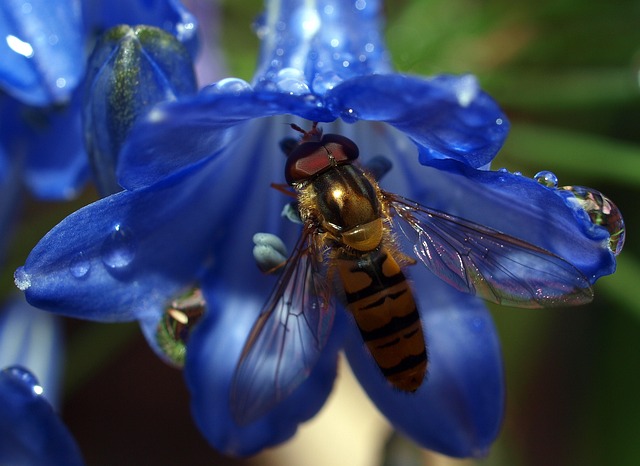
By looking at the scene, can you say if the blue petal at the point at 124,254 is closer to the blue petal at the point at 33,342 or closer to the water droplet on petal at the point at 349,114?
the water droplet on petal at the point at 349,114

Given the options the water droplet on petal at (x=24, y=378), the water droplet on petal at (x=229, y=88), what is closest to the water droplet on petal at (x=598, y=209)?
the water droplet on petal at (x=229, y=88)

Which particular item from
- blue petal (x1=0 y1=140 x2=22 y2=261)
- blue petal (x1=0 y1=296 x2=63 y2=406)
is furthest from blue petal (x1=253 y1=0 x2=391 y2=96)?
blue petal (x1=0 y1=296 x2=63 y2=406)

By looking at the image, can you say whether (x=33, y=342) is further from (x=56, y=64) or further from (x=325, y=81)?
(x=325, y=81)

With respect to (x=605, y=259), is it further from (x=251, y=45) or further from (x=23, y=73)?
(x=251, y=45)

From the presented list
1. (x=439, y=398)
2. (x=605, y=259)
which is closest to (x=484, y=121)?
(x=605, y=259)

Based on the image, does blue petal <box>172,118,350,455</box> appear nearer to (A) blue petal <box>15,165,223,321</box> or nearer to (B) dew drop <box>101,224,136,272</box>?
(A) blue petal <box>15,165,223,321</box>

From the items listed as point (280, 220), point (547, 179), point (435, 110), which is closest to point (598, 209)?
point (547, 179)
